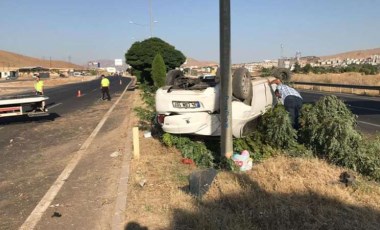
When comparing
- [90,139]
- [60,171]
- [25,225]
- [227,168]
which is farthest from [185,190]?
[90,139]

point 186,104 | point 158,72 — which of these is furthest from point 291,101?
point 158,72

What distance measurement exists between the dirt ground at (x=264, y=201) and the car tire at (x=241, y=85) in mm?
1611

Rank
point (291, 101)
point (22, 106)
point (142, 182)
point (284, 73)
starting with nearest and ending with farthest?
point (142, 182)
point (291, 101)
point (284, 73)
point (22, 106)

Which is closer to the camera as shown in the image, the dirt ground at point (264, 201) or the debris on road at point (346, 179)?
the dirt ground at point (264, 201)

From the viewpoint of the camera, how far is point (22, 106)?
634 inches

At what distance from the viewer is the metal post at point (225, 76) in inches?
282

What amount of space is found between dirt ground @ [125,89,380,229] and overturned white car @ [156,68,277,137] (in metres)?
1.36

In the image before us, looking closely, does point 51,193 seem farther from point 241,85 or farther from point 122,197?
point 241,85

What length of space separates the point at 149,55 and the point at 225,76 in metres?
31.2

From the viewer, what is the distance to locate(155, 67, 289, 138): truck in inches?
322

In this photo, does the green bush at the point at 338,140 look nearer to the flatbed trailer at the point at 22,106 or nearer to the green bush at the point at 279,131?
the green bush at the point at 279,131

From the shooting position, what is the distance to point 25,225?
5.64m

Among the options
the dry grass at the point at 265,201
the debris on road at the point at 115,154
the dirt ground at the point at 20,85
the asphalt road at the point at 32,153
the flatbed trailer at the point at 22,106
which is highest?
the flatbed trailer at the point at 22,106

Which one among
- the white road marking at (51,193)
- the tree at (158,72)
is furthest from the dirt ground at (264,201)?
the tree at (158,72)
